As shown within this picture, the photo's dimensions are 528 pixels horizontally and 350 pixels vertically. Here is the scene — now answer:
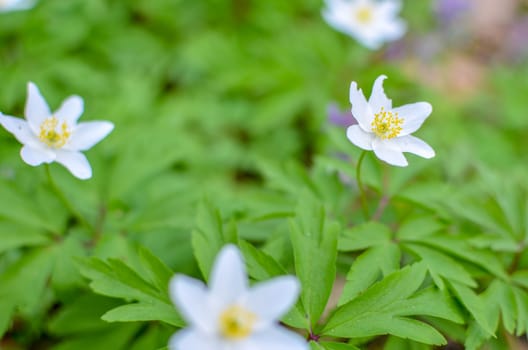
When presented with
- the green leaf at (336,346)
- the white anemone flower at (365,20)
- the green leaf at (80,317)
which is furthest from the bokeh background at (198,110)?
the green leaf at (336,346)

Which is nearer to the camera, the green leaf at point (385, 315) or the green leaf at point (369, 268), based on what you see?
the green leaf at point (385, 315)

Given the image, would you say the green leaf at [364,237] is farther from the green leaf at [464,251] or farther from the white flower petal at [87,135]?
the white flower petal at [87,135]

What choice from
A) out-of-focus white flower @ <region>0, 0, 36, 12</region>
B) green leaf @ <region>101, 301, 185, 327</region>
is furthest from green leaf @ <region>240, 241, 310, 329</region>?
out-of-focus white flower @ <region>0, 0, 36, 12</region>

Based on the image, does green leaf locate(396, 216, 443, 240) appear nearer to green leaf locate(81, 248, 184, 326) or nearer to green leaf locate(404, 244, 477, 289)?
green leaf locate(404, 244, 477, 289)

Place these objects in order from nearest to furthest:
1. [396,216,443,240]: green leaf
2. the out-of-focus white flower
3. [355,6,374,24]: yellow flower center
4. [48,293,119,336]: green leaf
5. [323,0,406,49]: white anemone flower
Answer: [396,216,443,240]: green leaf, [48,293,119,336]: green leaf, the out-of-focus white flower, [323,0,406,49]: white anemone flower, [355,6,374,24]: yellow flower center

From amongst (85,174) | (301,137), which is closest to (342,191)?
(85,174)

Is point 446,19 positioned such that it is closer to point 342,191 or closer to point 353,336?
point 342,191

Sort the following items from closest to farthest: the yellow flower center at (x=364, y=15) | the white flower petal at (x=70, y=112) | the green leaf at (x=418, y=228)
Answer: the white flower petal at (x=70, y=112)
the green leaf at (x=418, y=228)
the yellow flower center at (x=364, y=15)

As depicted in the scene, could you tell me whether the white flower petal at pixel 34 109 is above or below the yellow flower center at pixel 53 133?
above
